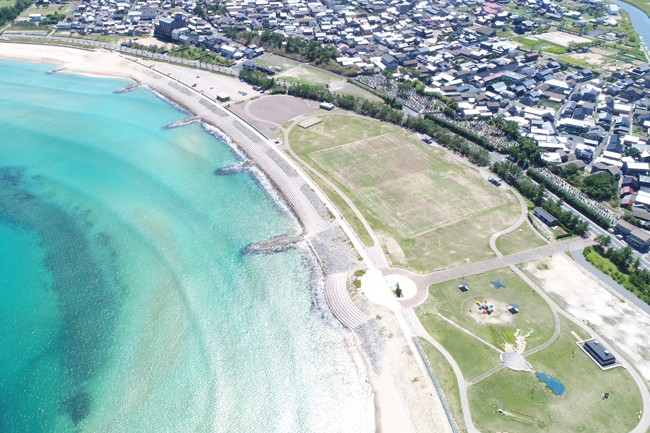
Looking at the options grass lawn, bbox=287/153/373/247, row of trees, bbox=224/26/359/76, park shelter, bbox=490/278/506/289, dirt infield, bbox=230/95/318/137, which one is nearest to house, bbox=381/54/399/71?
row of trees, bbox=224/26/359/76

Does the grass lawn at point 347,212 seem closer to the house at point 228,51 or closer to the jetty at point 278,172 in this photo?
the jetty at point 278,172

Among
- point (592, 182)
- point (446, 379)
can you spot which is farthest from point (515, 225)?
point (446, 379)

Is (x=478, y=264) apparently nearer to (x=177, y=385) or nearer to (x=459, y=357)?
(x=459, y=357)

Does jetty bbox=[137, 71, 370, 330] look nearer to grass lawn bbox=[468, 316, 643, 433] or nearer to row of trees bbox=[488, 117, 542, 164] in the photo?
grass lawn bbox=[468, 316, 643, 433]

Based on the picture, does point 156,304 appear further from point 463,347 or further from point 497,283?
point 497,283

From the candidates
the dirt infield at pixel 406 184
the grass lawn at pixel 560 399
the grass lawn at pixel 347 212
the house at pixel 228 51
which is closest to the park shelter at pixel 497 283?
the grass lawn at pixel 560 399
